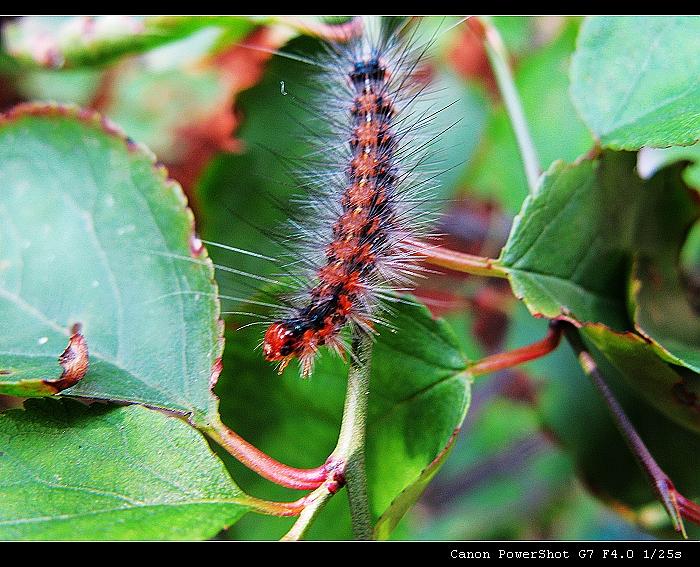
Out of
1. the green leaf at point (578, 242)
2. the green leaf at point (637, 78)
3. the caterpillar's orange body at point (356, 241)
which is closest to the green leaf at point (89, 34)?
the caterpillar's orange body at point (356, 241)

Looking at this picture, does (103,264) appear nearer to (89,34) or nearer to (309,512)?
(309,512)

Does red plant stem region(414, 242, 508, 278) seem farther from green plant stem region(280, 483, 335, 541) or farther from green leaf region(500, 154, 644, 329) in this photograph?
green plant stem region(280, 483, 335, 541)

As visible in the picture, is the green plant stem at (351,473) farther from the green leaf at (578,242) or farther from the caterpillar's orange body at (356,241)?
the green leaf at (578,242)

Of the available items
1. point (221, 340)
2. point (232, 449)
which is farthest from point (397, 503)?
point (221, 340)

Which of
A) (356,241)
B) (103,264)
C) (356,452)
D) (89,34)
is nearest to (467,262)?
(356,241)

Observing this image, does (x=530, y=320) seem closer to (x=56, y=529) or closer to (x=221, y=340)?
(x=221, y=340)

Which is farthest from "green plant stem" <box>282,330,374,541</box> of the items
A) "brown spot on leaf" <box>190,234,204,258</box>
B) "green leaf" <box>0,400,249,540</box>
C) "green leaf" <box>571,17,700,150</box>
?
"green leaf" <box>571,17,700,150</box>
